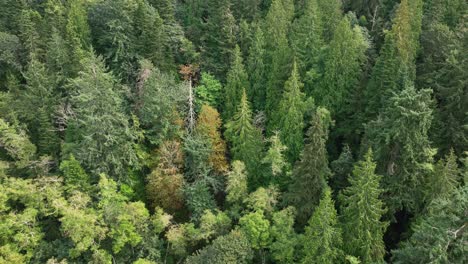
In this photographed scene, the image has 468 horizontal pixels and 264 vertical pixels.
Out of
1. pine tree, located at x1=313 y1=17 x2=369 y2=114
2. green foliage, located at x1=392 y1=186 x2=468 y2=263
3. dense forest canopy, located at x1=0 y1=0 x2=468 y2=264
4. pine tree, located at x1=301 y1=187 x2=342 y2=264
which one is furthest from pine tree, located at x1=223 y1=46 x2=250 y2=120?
green foliage, located at x1=392 y1=186 x2=468 y2=263

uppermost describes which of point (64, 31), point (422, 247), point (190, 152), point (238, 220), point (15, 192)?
point (422, 247)

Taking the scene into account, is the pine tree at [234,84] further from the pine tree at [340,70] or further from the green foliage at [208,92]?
the pine tree at [340,70]

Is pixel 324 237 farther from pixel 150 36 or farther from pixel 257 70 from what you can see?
pixel 150 36

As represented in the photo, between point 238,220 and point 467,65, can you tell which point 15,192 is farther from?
point 467,65

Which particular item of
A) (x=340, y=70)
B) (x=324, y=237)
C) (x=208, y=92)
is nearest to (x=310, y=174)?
(x=324, y=237)

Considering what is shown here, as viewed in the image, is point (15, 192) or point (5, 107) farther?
point (5, 107)

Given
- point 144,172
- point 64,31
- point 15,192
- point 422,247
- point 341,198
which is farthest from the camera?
point 64,31

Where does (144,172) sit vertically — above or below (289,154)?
below

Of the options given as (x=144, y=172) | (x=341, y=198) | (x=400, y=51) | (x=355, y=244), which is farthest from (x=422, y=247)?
(x=144, y=172)

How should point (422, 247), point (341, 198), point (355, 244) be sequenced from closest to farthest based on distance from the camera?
1. point (422, 247)
2. point (355, 244)
3. point (341, 198)
